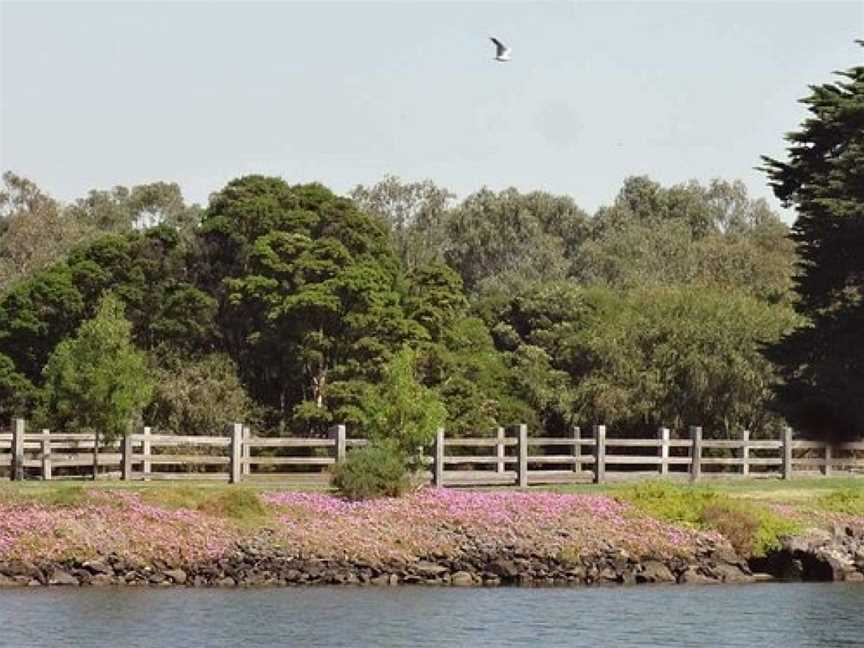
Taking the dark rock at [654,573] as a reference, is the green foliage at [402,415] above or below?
above

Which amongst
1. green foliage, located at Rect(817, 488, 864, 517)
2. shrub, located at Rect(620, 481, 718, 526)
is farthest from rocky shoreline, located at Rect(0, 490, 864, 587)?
green foliage, located at Rect(817, 488, 864, 517)

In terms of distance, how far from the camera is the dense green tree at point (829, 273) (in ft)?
189

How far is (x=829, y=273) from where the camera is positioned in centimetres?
5944

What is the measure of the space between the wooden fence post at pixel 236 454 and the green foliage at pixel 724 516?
9510mm

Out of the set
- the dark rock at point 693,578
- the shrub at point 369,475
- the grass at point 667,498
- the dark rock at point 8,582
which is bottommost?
the dark rock at point 8,582

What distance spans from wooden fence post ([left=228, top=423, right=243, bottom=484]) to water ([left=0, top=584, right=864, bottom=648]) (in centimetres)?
778

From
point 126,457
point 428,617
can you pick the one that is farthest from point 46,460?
point 428,617

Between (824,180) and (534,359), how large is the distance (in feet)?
54.9

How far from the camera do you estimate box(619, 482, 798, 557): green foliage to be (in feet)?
144

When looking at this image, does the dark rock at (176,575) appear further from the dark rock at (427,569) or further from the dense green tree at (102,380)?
the dense green tree at (102,380)

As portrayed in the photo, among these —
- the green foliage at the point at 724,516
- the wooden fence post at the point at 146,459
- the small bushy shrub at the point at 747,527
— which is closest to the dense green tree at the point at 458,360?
the wooden fence post at the point at 146,459

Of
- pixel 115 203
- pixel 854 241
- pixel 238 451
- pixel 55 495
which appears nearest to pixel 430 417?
pixel 238 451

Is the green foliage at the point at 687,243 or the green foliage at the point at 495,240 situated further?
the green foliage at the point at 495,240

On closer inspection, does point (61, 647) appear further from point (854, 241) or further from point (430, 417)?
point (854, 241)
